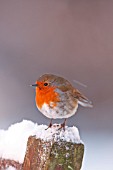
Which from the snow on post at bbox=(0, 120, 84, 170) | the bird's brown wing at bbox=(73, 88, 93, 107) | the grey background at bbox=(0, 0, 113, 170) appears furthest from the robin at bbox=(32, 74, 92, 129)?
the grey background at bbox=(0, 0, 113, 170)

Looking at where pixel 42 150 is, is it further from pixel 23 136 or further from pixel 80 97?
pixel 80 97

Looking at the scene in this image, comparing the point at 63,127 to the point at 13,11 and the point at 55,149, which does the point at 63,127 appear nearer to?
the point at 55,149

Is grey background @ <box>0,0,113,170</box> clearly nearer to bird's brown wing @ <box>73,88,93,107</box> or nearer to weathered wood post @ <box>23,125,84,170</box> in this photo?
bird's brown wing @ <box>73,88,93,107</box>

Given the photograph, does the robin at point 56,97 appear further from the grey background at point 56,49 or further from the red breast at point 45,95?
the grey background at point 56,49

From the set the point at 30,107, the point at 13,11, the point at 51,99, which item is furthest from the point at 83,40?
the point at 51,99

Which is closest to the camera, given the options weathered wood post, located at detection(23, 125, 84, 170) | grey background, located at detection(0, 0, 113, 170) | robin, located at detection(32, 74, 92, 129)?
weathered wood post, located at detection(23, 125, 84, 170)

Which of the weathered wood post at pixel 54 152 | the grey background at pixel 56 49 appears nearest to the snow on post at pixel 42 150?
the weathered wood post at pixel 54 152

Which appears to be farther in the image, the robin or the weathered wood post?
the robin
